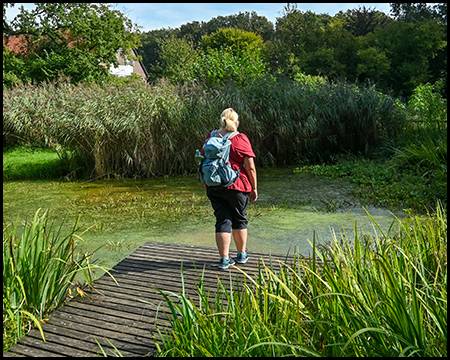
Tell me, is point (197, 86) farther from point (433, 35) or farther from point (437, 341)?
point (433, 35)

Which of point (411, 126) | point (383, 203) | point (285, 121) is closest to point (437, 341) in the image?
point (383, 203)

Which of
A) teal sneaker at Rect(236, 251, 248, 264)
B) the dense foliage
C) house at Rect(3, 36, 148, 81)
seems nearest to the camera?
teal sneaker at Rect(236, 251, 248, 264)

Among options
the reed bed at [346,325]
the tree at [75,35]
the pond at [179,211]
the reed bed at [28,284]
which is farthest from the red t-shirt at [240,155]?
the tree at [75,35]

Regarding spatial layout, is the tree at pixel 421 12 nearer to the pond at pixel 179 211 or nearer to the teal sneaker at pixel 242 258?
the pond at pixel 179 211

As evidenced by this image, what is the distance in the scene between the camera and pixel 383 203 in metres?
7.64

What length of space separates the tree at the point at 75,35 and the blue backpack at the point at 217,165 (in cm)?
1891

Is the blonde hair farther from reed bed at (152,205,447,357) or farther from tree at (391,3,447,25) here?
tree at (391,3,447,25)

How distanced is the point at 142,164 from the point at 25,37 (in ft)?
55.8

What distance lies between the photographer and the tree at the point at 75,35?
21.7 metres

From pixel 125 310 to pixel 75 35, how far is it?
843 inches

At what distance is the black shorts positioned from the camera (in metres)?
4.31

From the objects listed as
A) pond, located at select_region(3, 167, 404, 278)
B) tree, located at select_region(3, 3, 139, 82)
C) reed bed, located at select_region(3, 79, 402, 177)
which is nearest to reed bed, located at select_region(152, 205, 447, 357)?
pond, located at select_region(3, 167, 404, 278)

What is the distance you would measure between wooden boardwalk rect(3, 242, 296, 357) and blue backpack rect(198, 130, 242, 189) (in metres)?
0.81

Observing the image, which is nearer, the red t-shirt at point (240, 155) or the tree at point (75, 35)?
the red t-shirt at point (240, 155)
